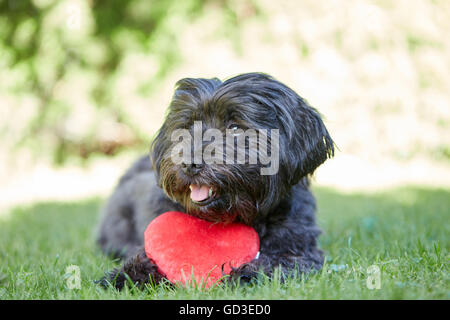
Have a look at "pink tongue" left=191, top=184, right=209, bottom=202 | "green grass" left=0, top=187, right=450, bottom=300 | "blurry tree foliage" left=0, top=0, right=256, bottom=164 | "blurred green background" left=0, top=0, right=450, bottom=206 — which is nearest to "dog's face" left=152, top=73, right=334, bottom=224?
"pink tongue" left=191, top=184, right=209, bottom=202

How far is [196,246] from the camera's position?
2.67 meters

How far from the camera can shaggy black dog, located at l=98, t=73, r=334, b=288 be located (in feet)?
8.42

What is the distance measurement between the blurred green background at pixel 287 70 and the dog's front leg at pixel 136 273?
7.06 m

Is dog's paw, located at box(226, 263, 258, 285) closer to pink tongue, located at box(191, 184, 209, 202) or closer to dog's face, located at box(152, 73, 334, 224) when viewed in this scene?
dog's face, located at box(152, 73, 334, 224)

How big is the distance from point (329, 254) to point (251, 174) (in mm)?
1106

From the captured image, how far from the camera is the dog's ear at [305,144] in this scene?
2.71m

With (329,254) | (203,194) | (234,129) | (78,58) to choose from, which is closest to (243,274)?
(203,194)

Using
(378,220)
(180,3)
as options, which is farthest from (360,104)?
(378,220)

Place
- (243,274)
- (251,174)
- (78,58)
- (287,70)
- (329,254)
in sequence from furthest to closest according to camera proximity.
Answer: (287,70), (78,58), (329,254), (251,174), (243,274)

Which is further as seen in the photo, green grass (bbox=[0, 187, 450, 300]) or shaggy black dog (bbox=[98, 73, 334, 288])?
shaggy black dog (bbox=[98, 73, 334, 288])

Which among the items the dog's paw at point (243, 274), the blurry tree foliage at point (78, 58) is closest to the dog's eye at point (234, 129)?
the dog's paw at point (243, 274)

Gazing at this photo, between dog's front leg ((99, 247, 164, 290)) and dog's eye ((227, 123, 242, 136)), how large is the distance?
0.88 metres

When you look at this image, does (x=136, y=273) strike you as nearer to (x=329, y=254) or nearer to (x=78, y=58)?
(x=329, y=254)

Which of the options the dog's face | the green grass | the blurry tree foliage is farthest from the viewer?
the blurry tree foliage
